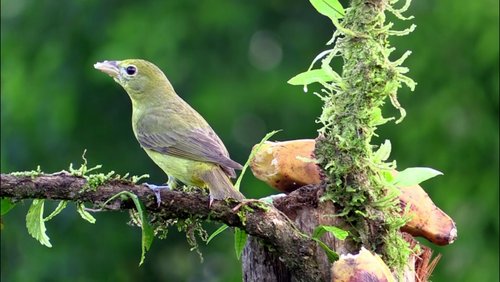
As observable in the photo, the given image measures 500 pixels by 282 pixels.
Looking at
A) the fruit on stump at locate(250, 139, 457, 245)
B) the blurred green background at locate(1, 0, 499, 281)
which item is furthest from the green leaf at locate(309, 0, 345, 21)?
the blurred green background at locate(1, 0, 499, 281)

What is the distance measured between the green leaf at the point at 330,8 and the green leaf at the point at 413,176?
70 cm

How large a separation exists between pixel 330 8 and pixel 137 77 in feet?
6.22

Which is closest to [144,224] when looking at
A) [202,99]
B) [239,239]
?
[239,239]

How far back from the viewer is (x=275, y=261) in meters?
5.12

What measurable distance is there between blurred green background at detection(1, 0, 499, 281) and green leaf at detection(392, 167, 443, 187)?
7.24m

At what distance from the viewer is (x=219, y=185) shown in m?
5.30

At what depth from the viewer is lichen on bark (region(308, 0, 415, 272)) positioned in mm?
5070

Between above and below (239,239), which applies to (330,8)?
above

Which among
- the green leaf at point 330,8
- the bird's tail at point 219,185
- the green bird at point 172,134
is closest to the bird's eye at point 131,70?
the green bird at point 172,134

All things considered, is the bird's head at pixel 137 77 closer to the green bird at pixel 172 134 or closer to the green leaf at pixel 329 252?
the green bird at pixel 172 134

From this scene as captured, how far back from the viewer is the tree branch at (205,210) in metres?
4.63

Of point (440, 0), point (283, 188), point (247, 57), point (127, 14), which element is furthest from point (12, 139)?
point (283, 188)

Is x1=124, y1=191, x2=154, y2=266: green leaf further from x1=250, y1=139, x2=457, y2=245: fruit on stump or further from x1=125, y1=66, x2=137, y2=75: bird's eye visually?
x1=125, y1=66, x2=137, y2=75: bird's eye

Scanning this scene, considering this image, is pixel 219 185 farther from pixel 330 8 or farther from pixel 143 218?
pixel 330 8
